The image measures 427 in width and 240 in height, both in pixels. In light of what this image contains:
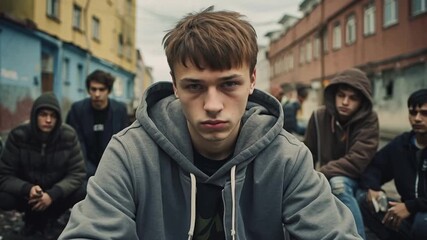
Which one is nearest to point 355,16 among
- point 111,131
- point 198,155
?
point 111,131

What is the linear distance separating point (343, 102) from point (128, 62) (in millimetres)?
27170

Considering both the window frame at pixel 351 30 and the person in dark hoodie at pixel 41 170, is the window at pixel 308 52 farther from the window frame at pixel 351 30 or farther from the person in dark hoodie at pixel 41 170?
the person in dark hoodie at pixel 41 170

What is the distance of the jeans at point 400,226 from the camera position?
3.39 meters

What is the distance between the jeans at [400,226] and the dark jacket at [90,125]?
8.59ft

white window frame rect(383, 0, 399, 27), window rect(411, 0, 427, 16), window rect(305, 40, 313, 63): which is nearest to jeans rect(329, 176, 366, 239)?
window rect(411, 0, 427, 16)

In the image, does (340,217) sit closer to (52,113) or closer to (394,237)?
(394,237)

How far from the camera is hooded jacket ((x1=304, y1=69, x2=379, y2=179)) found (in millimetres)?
3881

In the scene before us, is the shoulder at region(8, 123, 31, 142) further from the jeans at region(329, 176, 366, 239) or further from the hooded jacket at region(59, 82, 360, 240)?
the hooded jacket at region(59, 82, 360, 240)

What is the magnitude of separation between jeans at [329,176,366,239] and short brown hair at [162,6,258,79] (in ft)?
7.11

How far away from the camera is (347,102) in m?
4.00

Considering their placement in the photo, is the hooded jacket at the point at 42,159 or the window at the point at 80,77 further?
the window at the point at 80,77

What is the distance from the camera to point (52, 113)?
14.6 ft

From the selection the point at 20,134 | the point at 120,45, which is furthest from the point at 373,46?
the point at 20,134

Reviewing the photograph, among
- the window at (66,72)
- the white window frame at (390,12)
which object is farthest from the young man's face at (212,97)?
the white window frame at (390,12)
